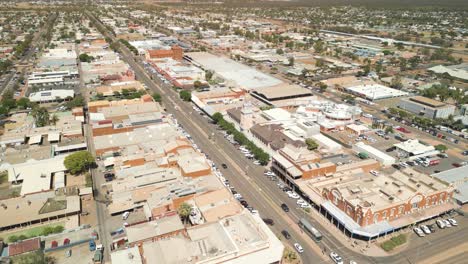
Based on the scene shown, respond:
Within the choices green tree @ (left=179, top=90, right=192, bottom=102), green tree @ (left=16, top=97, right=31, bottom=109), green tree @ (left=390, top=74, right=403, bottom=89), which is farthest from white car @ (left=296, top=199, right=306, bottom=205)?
green tree @ (left=390, top=74, right=403, bottom=89)

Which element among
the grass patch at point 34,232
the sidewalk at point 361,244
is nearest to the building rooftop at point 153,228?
the grass patch at point 34,232

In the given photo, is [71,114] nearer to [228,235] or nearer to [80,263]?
[80,263]

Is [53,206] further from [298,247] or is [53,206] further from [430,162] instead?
[430,162]

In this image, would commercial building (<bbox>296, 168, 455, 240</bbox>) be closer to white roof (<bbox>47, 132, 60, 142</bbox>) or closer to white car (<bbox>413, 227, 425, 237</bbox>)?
white car (<bbox>413, 227, 425, 237</bbox>)

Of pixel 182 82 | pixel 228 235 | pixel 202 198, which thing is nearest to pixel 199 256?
pixel 228 235

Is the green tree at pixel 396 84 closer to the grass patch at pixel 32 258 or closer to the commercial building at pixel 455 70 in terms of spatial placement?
the commercial building at pixel 455 70

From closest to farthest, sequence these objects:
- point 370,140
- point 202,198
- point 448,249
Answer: point 448,249, point 202,198, point 370,140
